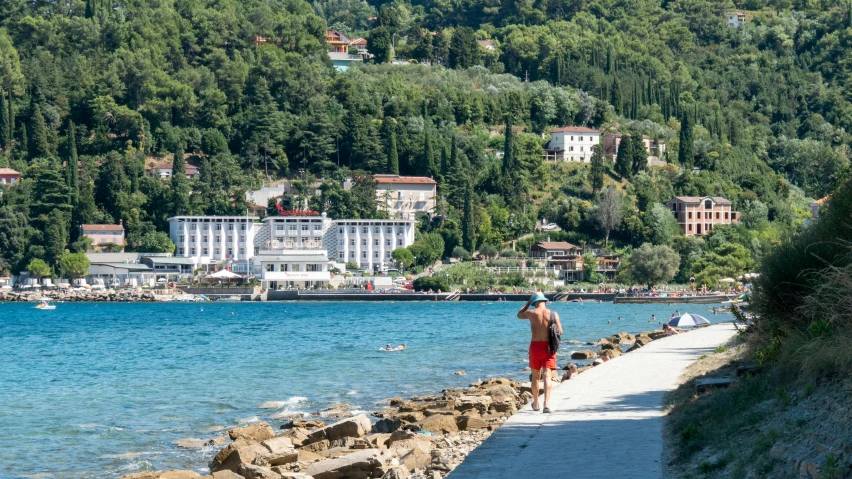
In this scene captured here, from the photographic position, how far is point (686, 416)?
15.7 m

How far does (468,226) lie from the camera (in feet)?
359

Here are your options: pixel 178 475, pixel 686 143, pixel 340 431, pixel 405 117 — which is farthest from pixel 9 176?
pixel 178 475

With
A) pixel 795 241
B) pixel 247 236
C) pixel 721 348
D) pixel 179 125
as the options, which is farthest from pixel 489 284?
pixel 795 241

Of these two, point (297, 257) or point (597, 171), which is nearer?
point (297, 257)

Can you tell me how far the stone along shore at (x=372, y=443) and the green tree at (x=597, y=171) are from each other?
9771 centimetres

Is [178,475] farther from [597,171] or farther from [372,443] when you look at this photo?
[597,171]

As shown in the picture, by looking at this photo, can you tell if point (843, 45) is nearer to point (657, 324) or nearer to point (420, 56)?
point (420, 56)

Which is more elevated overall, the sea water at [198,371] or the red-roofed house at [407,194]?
the red-roofed house at [407,194]

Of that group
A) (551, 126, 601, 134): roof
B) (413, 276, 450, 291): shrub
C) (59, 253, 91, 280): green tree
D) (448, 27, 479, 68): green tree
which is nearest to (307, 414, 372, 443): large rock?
(413, 276, 450, 291): shrub

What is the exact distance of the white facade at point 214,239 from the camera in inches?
4488

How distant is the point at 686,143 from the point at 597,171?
40.9 feet

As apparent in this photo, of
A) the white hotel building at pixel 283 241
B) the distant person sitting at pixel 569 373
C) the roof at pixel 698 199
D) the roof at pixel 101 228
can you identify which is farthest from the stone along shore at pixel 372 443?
the roof at pixel 698 199

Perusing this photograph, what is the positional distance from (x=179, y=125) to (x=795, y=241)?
118 metres

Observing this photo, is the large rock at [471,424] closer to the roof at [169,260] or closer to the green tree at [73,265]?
the green tree at [73,265]
